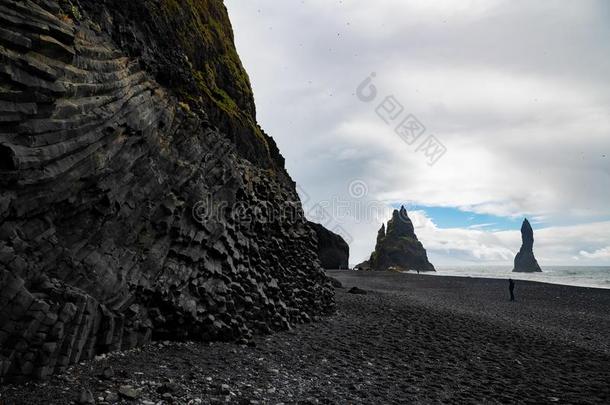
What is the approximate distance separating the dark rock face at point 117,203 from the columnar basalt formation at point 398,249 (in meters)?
151

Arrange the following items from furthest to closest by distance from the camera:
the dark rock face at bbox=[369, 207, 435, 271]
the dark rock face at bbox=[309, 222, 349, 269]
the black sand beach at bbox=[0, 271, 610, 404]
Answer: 1. the dark rock face at bbox=[369, 207, 435, 271]
2. the dark rock face at bbox=[309, 222, 349, 269]
3. the black sand beach at bbox=[0, 271, 610, 404]

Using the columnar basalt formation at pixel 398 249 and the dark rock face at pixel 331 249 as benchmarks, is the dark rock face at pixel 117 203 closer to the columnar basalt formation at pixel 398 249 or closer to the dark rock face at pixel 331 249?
the dark rock face at pixel 331 249

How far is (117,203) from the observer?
1215cm

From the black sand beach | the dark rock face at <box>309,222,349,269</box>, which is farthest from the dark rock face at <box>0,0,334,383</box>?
the dark rock face at <box>309,222,349,269</box>

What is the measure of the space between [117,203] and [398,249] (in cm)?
17104

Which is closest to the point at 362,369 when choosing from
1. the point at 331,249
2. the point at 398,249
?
the point at 331,249

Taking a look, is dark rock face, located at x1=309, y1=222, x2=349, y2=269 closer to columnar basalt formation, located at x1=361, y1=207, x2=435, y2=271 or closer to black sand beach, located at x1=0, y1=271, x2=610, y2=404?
black sand beach, located at x1=0, y1=271, x2=610, y2=404

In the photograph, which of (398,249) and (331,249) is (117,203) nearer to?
(331,249)

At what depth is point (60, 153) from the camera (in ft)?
31.7

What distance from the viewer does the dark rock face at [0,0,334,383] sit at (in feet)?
29.1

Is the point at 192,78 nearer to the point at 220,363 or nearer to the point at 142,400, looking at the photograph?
the point at 220,363

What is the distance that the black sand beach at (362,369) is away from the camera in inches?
382

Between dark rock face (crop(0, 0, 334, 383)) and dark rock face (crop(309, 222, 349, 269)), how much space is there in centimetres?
6321

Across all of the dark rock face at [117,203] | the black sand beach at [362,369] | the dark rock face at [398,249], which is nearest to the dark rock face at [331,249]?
the black sand beach at [362,369]
